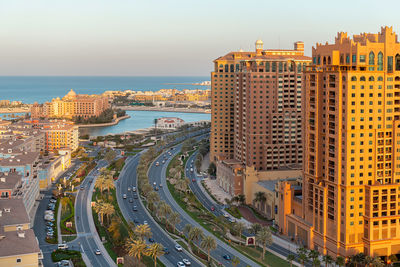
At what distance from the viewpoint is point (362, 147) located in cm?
4738

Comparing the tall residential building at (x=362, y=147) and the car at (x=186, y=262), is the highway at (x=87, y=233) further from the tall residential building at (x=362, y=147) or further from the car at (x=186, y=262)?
the tall residential building at (x=362, y=147)

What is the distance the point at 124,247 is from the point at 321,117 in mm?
22326

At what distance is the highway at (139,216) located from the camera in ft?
159

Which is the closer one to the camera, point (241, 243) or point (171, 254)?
point (171, 254)

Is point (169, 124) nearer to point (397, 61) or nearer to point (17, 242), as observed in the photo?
point (397, 61)

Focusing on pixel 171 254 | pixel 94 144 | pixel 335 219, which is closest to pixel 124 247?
pixel 171 254

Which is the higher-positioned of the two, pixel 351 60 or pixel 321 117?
pixel 351 60

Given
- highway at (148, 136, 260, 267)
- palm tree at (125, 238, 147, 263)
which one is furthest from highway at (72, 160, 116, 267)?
highway at (148, 136, 260, 267)

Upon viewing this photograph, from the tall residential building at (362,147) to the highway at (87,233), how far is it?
804 inches

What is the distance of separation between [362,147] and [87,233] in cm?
2857

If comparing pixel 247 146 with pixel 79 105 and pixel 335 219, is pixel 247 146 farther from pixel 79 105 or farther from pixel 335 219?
pixel 79 105

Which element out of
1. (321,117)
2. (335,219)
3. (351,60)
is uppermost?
(351,60)

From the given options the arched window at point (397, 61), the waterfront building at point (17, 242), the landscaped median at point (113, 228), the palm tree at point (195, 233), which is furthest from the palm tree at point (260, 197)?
the waterfront building at point (17, 242)

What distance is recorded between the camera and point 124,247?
166ft
